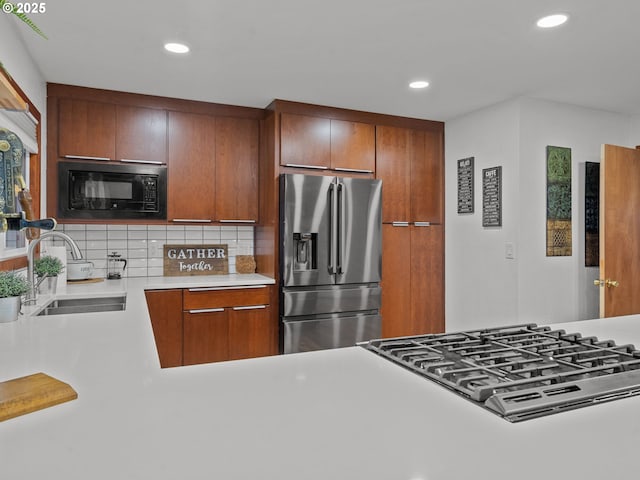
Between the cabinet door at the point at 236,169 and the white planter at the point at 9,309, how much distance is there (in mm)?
1980

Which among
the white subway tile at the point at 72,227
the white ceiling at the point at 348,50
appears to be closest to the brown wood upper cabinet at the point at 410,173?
the white ceiling at the point at 348,50

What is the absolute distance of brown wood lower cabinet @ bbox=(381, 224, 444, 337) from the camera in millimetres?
3967

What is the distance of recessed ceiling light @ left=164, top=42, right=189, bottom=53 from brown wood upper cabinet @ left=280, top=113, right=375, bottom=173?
1.06 m

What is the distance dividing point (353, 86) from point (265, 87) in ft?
2.10

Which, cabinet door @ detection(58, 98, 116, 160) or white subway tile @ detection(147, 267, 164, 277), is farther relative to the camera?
white subway tile @ detection(147, 267, 164, 277)

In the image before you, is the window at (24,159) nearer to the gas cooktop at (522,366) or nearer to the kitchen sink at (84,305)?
the kitchen sink at (84,305)

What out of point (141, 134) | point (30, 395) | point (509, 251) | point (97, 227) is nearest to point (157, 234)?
point (97, 227)

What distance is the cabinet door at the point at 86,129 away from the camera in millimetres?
3195

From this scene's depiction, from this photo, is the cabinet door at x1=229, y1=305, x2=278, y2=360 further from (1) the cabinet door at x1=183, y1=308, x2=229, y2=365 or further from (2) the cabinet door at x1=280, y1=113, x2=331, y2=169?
(2) the cabinet door at x1=280, y1=113, x2=331, y2=169

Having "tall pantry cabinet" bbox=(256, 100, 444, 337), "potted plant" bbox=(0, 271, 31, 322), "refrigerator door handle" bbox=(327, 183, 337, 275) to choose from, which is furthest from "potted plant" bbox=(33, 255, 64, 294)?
"refrigerator door handle" bbox=(327, 183, 337, 275)

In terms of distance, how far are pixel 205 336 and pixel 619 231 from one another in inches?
133

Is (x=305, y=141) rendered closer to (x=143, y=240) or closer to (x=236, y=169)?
(x=236, y=169)

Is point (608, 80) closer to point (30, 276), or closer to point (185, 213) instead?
point (185, 213)

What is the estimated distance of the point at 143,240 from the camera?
3.71m
